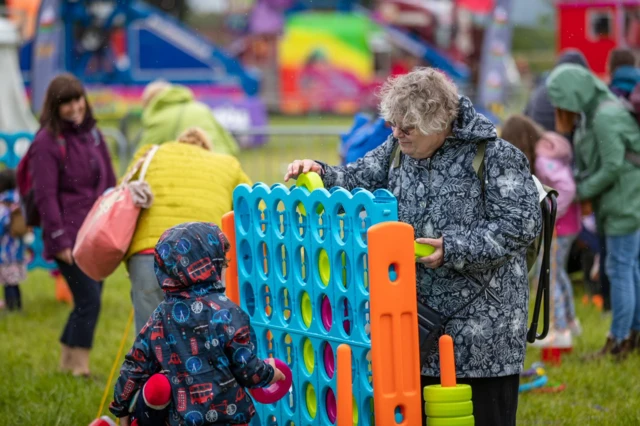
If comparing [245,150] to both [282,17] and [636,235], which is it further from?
[282,17]

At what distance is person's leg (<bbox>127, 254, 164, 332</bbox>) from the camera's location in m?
5.43

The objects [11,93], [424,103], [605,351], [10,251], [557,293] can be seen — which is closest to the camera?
[424,103]

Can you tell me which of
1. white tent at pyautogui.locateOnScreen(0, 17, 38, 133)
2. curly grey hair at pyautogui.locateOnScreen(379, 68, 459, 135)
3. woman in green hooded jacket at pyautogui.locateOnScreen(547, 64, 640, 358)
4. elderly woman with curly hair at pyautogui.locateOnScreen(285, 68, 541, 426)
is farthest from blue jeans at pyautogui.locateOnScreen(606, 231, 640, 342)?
white tent at pyautogui.locateOnScreen(0, 17, 38, 133)

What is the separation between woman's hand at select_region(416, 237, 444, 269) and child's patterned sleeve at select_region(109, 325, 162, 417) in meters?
1.09

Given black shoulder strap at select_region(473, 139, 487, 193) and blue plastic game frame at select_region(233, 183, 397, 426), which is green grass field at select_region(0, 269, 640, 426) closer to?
blue plastic game frame at select_region(233, 183, 397, 426)

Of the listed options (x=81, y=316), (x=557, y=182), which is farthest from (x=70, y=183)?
Answer: (x=557, y=182)

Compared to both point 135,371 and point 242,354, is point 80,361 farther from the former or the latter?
point 242,354

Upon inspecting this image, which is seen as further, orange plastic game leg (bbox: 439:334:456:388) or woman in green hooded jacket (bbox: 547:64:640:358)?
woman in green hooded jacket (bbox: 547:64:640:358)

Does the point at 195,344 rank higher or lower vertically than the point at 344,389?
→ higher

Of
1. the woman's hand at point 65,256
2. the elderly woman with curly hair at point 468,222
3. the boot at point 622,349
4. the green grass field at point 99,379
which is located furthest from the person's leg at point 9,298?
the elderly woman with curly hair at point 468,222

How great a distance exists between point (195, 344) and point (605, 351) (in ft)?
13.7

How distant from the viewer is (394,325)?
3.71 m

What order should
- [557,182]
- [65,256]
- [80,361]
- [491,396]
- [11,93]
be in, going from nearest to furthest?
[491,396], [65,256], [557,182], [80,361], [11,93]

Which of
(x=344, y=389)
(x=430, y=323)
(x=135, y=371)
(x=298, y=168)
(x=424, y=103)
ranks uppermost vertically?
(x=424, y=103)
